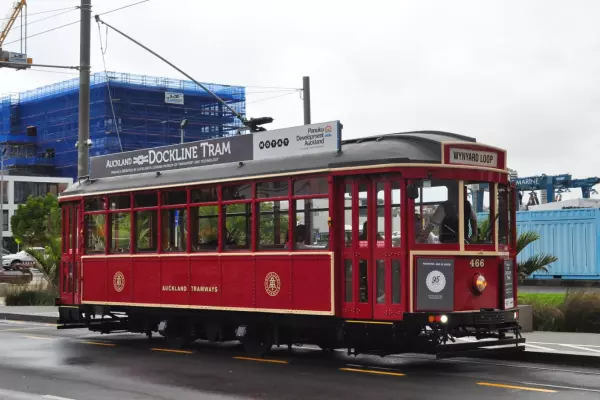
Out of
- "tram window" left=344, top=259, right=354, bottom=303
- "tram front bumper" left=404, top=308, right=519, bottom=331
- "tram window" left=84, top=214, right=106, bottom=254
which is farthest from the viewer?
"tram window" left=84, top=214, right=106, bottom=254

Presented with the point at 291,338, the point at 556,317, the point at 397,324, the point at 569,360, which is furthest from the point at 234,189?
the point at 556,317

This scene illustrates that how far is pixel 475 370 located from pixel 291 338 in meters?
3.14

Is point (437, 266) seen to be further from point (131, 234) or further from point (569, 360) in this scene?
point (131, 234)

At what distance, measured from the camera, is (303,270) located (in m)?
14.4

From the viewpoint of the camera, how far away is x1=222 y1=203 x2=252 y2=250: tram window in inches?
605

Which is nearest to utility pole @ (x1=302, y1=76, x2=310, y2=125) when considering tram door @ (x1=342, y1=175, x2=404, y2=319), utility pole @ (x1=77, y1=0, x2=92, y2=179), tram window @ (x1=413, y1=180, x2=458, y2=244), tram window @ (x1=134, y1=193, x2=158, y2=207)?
utility pole @ (x1=77, y1=0, x2=92, y2=179)

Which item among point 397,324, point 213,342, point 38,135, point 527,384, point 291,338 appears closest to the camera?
point 527,384

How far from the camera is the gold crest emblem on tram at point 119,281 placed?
18.0 metres

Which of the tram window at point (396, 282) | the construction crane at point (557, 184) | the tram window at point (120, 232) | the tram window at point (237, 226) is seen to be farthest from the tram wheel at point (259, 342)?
the construction crane at point (557, 184)

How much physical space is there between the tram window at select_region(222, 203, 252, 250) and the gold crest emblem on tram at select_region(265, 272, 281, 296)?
0.73 meters

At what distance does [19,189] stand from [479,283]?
99.4 meters

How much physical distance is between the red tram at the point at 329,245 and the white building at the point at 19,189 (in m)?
90.8

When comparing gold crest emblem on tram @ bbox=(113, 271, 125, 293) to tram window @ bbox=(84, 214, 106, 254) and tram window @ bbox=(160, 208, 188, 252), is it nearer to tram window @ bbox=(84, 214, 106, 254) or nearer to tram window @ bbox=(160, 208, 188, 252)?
tram window @ bbox=(84, 214, 106, 254)

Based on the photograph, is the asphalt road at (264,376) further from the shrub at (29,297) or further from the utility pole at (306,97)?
the shrub at (29,297)
